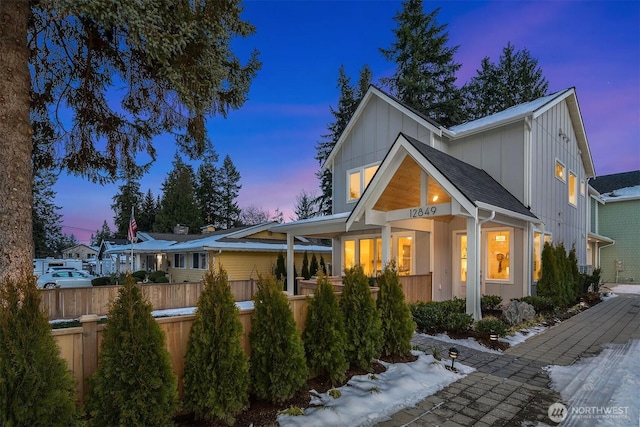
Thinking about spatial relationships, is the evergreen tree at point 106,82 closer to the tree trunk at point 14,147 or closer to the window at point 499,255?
the tree trunk at point 14,147

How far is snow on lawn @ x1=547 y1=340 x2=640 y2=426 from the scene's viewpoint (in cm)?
376

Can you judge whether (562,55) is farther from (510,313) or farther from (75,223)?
(75,223)

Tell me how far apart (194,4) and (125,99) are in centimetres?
256

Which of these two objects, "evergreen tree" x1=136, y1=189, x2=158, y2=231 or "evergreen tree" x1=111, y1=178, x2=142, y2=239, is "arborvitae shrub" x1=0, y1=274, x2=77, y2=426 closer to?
"evergreen tree" x1=136, y1=189, x2=158, y2=231

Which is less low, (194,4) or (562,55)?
(562,55)

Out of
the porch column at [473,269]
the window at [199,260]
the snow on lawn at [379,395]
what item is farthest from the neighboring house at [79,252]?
the snow on lawn at [379,395]

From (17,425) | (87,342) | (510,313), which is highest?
(87,342)

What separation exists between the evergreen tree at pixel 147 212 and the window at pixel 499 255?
154 feet

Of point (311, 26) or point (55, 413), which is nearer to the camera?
point (55, 413)

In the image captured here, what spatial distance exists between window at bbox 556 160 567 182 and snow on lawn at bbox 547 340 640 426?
8.44m

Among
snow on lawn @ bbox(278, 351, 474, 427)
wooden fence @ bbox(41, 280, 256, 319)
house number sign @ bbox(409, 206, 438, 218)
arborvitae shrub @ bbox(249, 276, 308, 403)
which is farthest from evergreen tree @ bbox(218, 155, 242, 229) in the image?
arborvitae shrub @ bbox(249, 276, 308, 403)

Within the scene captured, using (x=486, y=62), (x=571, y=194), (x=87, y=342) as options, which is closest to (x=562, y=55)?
(x=571, y=194)

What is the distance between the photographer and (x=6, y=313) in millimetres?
2705

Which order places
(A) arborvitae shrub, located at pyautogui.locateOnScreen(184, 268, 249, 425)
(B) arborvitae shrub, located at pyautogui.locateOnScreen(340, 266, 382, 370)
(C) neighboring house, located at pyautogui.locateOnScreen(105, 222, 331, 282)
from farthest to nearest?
(C) neighboring house, located at pyautogui.locateOnScreen(105, 222, 331, 282) → (B) arborvitae shrub, located at pyautogui.locateOnScreen(340, 266, 382, 370) → (A) arborvitae shrub, located at pyautogui.locateOnScreen(184, 268, 249, 425)
